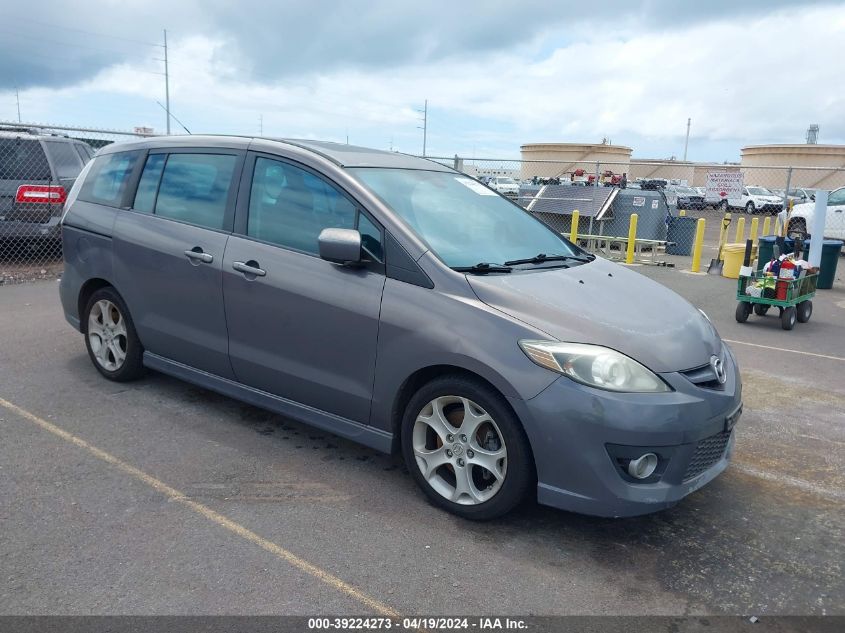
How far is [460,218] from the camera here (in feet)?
13.5

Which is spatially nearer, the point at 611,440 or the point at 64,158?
the point at 611,440

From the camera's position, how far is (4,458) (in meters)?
3.96

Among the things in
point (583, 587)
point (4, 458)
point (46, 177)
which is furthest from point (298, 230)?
point (46, 177)

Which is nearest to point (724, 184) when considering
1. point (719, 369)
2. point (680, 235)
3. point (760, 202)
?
point (680, 235)

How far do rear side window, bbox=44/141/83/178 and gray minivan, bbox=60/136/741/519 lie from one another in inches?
239

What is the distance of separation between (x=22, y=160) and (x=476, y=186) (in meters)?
8.02

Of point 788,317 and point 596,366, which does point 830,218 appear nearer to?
point 788,317

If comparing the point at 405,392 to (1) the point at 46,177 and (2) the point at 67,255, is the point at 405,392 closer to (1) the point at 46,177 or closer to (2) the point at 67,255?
(2) the point at 67,255

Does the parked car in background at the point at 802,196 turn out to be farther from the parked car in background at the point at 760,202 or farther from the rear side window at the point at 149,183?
the rear side window at the point at 149,183

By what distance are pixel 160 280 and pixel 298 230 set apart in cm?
117

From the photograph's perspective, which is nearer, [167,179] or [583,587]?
[583,587]

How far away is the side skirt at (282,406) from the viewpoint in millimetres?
3758

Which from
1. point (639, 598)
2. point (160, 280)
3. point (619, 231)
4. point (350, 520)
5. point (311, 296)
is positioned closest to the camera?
point (639, 598)

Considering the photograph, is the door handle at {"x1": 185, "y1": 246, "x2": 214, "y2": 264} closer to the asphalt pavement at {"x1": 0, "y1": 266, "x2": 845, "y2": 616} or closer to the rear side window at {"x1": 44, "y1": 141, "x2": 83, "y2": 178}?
the asphalt pavement at {"x1": 0, "y1": 266, "x2": 845, "y2": 616}
